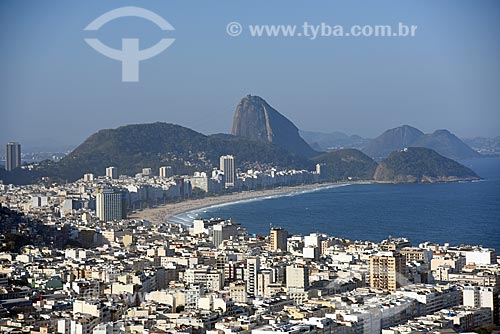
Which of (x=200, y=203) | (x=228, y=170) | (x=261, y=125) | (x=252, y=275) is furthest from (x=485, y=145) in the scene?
(x=252, y=275)

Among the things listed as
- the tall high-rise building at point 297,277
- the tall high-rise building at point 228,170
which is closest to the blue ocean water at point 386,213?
Answer: the tall high-rise building at point 228,170

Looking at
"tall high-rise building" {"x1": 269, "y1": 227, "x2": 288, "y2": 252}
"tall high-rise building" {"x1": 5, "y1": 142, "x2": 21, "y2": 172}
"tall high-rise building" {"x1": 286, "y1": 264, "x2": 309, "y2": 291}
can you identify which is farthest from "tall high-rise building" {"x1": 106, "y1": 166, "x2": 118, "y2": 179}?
"tall high-rise building" {"x1": 286, "y1": 264, "x2": 309, "y2": 291}

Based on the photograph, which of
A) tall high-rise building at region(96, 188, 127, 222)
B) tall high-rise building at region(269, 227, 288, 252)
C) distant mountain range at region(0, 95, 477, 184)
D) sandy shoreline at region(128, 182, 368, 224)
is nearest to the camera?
tall high-rise building at region(269, 227, 288, 252)

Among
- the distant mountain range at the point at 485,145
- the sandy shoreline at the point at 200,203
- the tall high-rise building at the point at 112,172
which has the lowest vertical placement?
the sandy shoreline at the point at 200,203

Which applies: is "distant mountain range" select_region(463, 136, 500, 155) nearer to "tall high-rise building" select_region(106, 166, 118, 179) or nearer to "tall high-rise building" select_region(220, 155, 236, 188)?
"tall high-rise building" select_region(220, 155, 236, 188)

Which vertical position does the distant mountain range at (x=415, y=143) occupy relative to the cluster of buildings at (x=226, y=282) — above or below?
above

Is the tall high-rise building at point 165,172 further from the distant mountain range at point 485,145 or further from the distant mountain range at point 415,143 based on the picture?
the distant mountain range at point 485,145
